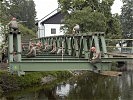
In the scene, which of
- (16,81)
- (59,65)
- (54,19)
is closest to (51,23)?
(54,19)

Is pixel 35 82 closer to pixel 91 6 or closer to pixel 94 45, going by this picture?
pixel 94 45

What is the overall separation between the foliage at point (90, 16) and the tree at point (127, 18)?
902 inches

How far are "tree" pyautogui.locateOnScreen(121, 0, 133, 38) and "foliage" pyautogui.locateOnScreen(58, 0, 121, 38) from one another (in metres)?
22.9

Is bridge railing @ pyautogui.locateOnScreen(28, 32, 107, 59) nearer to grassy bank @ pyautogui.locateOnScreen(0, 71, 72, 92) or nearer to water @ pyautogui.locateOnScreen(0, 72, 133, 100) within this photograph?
water @ pyautogui.locateOnScreen(0, 72, 133, 100)

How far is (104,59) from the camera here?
21156mm

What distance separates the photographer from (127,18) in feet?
269

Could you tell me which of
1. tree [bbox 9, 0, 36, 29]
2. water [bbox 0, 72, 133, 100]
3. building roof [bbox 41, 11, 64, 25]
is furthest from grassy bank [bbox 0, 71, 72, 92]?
tree [bbox 9, 0, 36, 29]

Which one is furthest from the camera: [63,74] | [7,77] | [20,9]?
[20,9]

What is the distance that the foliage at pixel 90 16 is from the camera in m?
48.7

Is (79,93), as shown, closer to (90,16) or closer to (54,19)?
(90,16)

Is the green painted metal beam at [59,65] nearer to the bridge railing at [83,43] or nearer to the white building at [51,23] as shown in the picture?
the bridge railing at [83,43]

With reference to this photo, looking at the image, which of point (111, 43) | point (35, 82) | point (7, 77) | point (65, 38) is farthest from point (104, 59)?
point (111, 43)

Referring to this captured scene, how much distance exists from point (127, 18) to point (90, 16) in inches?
1385

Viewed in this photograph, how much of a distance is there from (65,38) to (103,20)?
2275cm
